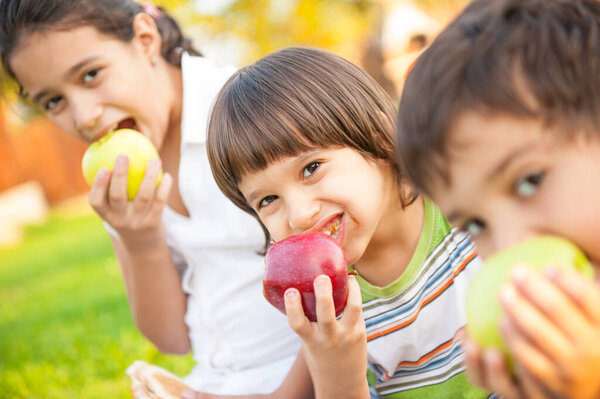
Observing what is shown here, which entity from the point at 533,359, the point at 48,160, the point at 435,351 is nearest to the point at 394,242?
the point at 435,351

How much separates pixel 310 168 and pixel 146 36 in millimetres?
1332

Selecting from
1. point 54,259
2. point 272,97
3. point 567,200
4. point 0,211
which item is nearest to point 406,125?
point 567,200

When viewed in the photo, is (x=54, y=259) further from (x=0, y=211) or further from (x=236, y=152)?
(x=236, y=152)

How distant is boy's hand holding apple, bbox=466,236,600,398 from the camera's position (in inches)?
39.4

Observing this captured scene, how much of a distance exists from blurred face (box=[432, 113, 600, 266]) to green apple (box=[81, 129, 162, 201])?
1551 mm

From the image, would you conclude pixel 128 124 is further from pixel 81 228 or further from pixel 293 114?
pixel 81 228

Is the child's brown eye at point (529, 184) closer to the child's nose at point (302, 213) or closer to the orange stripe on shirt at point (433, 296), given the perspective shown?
the child's nose at point (302, 213)

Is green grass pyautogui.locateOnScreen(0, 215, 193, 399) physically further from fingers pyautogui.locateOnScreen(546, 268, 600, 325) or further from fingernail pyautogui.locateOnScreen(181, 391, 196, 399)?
fingers pyautogui.locateOnScreen(546, 268, 600, 325)

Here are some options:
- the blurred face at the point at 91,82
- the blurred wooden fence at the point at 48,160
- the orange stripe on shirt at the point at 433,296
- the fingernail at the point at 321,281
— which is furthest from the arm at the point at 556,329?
the blurred wooden fence at the point at 48,160

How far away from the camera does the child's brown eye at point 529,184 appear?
1150 millimetres

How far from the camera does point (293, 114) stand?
6.19ft

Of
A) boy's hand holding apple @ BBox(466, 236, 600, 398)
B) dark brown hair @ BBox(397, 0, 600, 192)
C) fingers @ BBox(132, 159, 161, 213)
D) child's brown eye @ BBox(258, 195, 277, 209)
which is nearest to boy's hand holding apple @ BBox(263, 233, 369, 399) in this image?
child's brown eye @ BBox(258, 195, 277, 209)

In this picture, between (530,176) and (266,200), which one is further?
(266,200)

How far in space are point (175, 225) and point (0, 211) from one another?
11.2 meters
